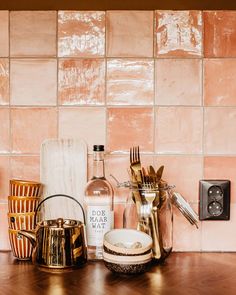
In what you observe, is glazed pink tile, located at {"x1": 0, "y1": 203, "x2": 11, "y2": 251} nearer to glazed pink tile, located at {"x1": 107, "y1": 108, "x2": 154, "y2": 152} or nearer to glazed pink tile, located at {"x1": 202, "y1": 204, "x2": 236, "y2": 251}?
glazed pink tile, located at {"x1": 107, "y1": 108, "x2": 154, "y2": 152}

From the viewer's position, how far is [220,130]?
1.30 metres

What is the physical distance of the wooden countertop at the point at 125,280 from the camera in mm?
980

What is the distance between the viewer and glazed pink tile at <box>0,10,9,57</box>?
4.25 feet

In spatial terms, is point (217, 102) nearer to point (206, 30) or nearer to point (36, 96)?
point (206, 30)

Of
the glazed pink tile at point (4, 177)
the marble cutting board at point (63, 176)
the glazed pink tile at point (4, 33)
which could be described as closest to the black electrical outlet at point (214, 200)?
the marble cutting board at point (63, 176)

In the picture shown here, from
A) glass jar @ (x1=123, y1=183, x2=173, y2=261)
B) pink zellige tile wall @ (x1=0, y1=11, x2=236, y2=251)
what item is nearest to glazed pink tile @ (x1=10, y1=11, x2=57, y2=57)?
pink zellige tile wall @ (x1=0, y1=11, x2=236, y2=251)

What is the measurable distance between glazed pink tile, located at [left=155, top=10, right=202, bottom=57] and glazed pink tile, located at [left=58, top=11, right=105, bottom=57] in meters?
0.17

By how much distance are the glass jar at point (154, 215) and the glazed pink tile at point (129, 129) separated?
0.54 feet

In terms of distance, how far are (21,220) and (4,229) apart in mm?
143

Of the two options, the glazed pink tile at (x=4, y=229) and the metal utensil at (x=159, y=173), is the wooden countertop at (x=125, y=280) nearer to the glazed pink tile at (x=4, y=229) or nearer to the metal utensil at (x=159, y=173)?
the glazed pink tile at (x=4, y=229)

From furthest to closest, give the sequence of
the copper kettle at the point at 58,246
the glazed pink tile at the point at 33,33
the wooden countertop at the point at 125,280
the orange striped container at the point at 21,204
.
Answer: the glazed pink tile at the point at 33,33, the orange striped container at the point at 21,204, the copper kettle at the point at 58,246, the wooden countertop at the point at 125,280

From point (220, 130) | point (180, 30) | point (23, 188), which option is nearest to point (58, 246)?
point (23, 188)

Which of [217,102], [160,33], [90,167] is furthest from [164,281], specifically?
[160,33]

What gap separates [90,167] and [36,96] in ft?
0.88
